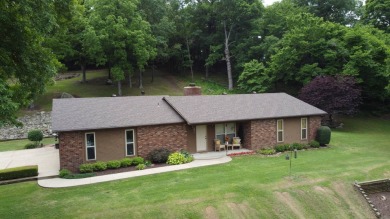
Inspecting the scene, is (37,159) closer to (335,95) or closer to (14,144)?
(14,144)

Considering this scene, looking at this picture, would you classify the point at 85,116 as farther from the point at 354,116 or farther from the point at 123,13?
the point at 354,116

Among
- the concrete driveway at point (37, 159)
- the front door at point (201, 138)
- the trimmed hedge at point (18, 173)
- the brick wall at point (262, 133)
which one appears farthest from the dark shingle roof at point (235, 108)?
the trimmed hedge at point (18, 173)

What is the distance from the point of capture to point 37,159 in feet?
62.4

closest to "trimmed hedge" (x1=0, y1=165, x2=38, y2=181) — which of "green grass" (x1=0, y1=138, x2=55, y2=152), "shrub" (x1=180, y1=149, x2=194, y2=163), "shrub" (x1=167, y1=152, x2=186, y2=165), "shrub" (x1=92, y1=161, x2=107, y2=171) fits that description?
"shrub" (x1=92, y1=161, x2=107, y2=171)

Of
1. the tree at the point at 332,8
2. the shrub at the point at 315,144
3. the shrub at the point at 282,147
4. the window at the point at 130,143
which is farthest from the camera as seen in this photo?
the tree at the point at 332,8

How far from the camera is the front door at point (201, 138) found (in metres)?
19.9

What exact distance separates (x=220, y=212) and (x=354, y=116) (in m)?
31.9

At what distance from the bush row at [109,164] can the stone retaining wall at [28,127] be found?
1575 cm

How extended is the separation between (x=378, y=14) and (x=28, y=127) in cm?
4685

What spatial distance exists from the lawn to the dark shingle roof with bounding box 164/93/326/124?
369 cm

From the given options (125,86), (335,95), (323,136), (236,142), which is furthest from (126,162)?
(125,86)

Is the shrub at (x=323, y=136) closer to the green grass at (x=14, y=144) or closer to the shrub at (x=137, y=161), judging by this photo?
the shrub at (x=137, y=161)

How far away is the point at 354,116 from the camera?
1454 inches

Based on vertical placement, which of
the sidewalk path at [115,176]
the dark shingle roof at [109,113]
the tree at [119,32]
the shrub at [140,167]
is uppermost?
the tree at [119,32]
